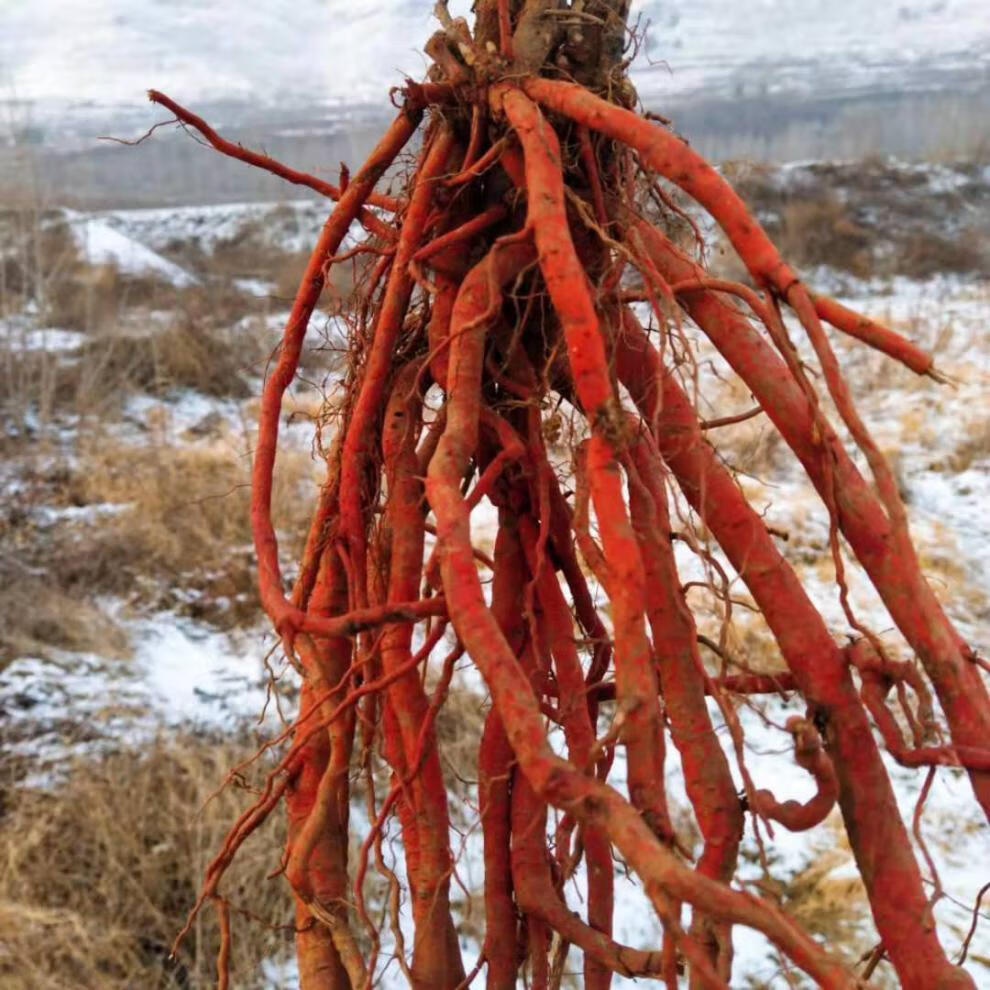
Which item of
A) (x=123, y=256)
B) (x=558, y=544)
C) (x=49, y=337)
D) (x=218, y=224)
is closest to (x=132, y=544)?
(x=558, y=544)

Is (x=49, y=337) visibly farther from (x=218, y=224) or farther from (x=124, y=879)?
(x=218, y=224)

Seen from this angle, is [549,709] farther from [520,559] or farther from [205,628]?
[205,628]

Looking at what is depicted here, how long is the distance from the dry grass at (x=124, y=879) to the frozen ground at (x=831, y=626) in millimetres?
180

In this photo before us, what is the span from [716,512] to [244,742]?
1925 millimetres

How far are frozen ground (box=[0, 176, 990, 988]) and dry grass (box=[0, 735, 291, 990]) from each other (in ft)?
0.59

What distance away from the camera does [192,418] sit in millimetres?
5246

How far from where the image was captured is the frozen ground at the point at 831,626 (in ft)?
6.41

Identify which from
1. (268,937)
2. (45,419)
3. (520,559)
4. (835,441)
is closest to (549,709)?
(520,559)

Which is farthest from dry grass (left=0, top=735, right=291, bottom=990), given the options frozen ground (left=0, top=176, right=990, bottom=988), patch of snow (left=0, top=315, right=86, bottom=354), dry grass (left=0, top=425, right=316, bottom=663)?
patch of snow (left=0, top=315, right=86, bottom=354)

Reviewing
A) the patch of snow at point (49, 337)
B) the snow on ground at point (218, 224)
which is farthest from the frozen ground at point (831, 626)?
the snow on ground at point (218, 224)

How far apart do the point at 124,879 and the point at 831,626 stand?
2.26 meters

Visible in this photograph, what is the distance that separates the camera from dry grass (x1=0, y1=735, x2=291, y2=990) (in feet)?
5.53

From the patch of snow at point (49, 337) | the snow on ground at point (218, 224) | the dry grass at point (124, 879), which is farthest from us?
the snow on ground at point (218, 224)

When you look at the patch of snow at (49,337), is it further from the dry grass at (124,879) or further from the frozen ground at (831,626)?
the dry grass at (124,879)
